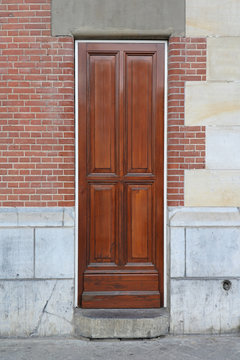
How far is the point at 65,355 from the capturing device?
14.5 ft

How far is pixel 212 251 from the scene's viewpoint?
16.4 feet

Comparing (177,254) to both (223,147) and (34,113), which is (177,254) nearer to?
(223,147)

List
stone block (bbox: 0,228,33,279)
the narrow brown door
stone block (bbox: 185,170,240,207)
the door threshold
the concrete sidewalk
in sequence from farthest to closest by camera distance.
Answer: the narrow brown door
stone block (bbox: 185,170,240,207)
stone block (bbox: 0,228,33,279)
the door threshold
the concrete sidewalk

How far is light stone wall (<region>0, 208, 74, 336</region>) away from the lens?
4910mm

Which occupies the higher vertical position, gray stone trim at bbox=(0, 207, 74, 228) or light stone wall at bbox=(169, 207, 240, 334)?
gray stone trim at bbox=(0, 207, 74, 228)

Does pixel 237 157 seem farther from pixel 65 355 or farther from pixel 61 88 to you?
pixel 65 355

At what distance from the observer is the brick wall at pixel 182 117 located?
4.98 m

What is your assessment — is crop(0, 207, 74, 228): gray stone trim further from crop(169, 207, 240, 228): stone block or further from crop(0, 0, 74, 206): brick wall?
crop(169, 207, 240, 228): stone block

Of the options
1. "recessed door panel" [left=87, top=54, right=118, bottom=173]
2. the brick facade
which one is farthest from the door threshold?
"recessed door panel" [left=87, top=54, right=118, bottom=173]

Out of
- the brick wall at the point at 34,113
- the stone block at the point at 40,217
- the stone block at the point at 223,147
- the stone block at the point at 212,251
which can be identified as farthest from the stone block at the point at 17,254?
the stone block at the point at 223,147

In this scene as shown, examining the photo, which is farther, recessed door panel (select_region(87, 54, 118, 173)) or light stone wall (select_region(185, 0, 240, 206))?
recessed door panel (select_region(87, 54, 118, 173))

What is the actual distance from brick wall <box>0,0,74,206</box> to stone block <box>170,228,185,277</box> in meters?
1.39

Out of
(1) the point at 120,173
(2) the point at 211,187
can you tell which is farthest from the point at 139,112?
(2) the point at 211,187

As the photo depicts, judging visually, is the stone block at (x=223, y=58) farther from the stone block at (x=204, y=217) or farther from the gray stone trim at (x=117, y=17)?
the stone block at (x=204, y=217)
